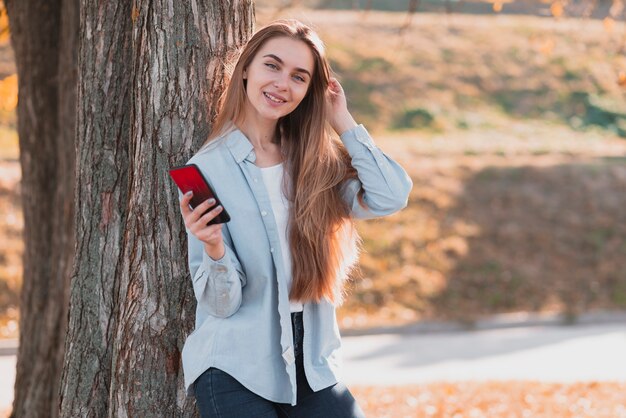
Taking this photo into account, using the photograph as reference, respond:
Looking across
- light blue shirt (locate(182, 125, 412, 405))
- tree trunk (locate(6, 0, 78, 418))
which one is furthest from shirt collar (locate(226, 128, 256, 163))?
tree trunk (locate(6, 0, 78, 418))

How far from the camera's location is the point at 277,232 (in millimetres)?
3236

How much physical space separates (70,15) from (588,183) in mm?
11251

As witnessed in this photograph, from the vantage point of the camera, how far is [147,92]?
369cm

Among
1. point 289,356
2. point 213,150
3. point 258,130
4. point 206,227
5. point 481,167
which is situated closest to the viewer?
point 206,227

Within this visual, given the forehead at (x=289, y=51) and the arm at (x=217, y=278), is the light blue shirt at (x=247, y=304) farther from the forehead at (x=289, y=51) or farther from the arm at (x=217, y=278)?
the forehead at (x=289, y=51)

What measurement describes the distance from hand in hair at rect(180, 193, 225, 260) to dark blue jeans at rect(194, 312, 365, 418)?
0.41m

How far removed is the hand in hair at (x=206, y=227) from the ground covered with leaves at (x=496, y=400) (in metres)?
4.87

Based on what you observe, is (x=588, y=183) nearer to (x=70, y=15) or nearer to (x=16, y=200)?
(x=16, y=200)

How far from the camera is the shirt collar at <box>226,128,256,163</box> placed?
3.29m

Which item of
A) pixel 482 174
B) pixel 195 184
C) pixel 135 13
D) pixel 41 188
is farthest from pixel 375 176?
pixel 482 174

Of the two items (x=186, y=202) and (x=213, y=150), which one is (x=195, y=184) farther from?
(x=213, y=150)

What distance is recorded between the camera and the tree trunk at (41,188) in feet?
18.5

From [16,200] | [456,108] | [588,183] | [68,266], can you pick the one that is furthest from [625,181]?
[68,266]

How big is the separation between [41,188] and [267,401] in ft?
11.2
